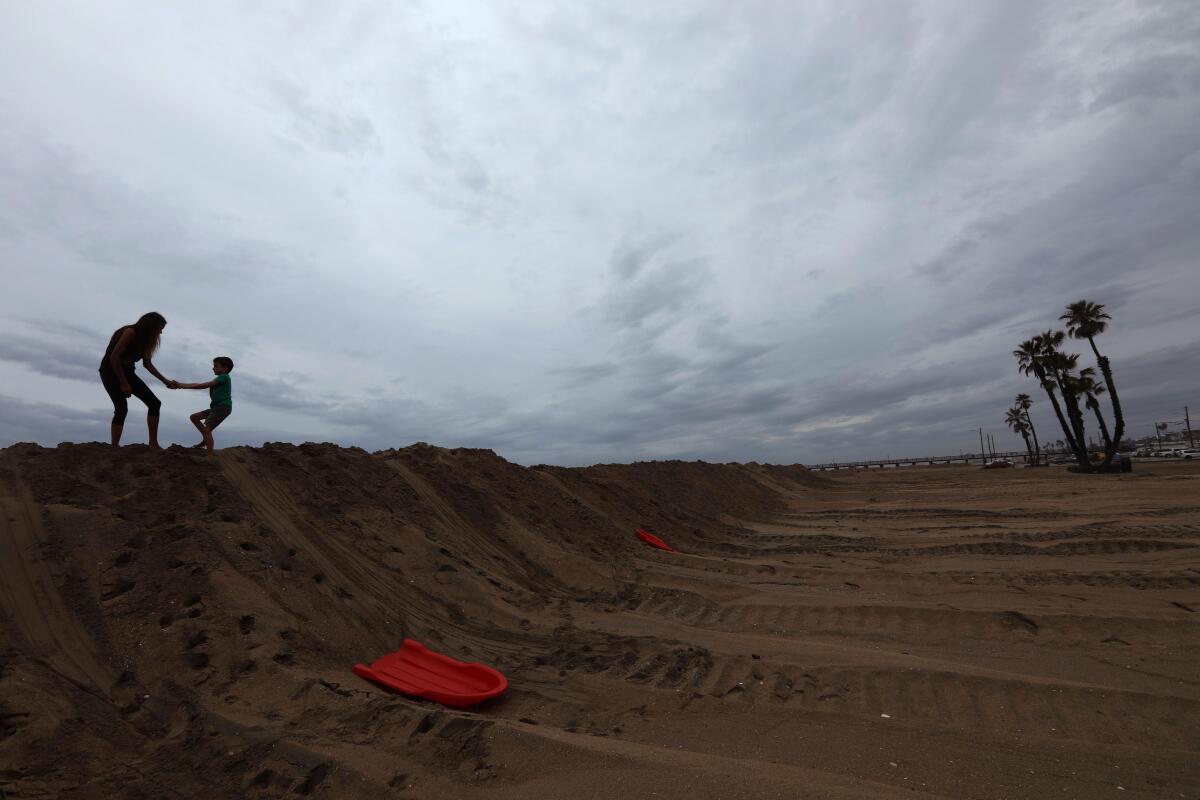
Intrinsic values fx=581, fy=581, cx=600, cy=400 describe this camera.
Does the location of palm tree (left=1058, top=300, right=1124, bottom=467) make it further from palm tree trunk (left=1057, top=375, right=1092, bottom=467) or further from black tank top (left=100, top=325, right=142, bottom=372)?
black tank top (left=100, top=325, right=142, bottom=372)

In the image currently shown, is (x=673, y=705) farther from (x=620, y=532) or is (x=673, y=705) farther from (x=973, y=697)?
(x=620, y=532)

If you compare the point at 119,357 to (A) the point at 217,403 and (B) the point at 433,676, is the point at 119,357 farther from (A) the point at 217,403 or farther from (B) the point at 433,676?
(B) the point at 433,676

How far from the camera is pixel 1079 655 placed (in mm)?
5203

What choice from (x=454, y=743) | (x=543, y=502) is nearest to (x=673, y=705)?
(x=454, y=743)

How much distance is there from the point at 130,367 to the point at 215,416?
99cm

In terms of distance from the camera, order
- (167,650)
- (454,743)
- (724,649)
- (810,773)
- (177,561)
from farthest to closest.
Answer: (724,649) < (177,561) < (167,650) < (454,743) < (810,773)

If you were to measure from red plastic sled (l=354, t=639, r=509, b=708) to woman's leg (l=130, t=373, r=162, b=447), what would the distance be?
410cm

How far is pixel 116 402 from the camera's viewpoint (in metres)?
6.40

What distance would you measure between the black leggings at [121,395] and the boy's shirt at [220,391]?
55 centimetres

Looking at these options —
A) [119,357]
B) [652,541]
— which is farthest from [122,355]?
[652,541]

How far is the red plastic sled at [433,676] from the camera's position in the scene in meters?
4.37

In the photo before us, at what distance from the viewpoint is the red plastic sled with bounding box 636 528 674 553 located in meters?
11.8

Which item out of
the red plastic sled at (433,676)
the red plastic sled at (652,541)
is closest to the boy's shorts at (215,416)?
the red plastic sled at (433,676)

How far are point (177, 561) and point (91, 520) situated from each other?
3.14ft
